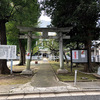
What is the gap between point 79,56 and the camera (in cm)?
A: 938

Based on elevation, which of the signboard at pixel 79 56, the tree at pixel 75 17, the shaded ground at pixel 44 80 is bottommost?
the shaded ground at pixel 44 80

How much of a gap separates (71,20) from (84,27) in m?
2.22

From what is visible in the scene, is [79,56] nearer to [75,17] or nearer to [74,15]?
[75,17]

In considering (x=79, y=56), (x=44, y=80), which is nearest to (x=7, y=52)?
(x=44, y=80)

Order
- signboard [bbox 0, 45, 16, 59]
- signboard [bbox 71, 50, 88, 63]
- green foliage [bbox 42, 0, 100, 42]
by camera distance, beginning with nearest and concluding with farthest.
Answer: green foliage [bbox 42, 0, 100, 42], signboard [bbox 0, 45, 16, 59], signboard [bbox 71, 50, 88, 63]

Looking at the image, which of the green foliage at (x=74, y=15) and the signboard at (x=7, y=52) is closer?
the green foliage at (x=74, y=15)

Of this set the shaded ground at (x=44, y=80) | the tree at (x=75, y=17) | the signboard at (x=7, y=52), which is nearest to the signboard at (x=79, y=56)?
the tree at (x=75, y=17)

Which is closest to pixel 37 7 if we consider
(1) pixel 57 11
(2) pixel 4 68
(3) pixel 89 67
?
(1) pixel 57 11

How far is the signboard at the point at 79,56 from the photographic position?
928cm

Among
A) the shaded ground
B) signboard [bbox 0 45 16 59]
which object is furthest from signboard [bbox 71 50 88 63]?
signboard [bbox 0 45 16 59]

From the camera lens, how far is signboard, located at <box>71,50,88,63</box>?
30.4 ft

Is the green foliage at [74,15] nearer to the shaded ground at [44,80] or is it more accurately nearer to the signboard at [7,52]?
the shaded ground at [44,80]

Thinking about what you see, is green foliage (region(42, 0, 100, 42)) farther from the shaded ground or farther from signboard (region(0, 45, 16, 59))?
signboard (region(0, 45, 16, 59))

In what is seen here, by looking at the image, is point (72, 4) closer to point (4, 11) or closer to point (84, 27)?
point (84, 27)
